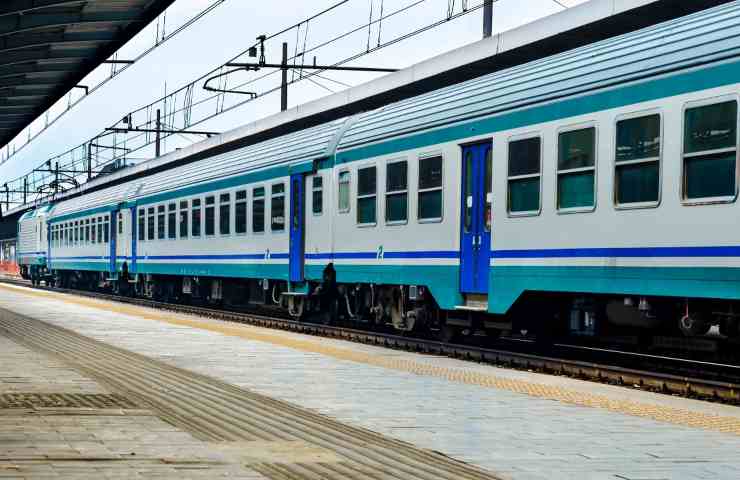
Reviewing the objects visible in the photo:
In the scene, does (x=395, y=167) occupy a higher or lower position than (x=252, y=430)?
higher

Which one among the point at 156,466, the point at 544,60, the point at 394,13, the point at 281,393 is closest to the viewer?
the point at 156,466

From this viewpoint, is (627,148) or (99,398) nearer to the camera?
(99,398)

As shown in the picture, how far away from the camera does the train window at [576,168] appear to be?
13125 mm

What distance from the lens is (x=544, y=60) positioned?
48.9 feet

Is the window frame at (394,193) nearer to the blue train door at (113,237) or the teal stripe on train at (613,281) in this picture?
the teal stripe on train at (613,281)

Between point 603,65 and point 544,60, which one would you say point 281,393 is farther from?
point 544,60

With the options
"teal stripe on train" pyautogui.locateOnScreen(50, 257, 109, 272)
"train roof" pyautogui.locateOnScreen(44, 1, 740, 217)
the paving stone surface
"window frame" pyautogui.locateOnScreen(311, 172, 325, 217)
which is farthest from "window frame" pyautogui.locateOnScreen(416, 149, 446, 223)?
"teal stripe on train" pyautogui.locateOnScreen(50, 257, 109, 272)

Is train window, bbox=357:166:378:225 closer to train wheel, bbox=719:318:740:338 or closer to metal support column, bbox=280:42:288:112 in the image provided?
train wheel, bbox=719:318:740:338

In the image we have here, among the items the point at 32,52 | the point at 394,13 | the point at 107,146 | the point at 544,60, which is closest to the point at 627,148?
the point at 544,60

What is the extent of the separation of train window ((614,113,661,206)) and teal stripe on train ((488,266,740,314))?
2.62 ft

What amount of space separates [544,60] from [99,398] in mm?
8018

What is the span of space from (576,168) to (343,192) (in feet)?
23.0

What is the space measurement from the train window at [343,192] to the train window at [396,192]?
64.2 inches

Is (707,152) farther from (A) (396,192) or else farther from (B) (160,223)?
(B) (160,223)
